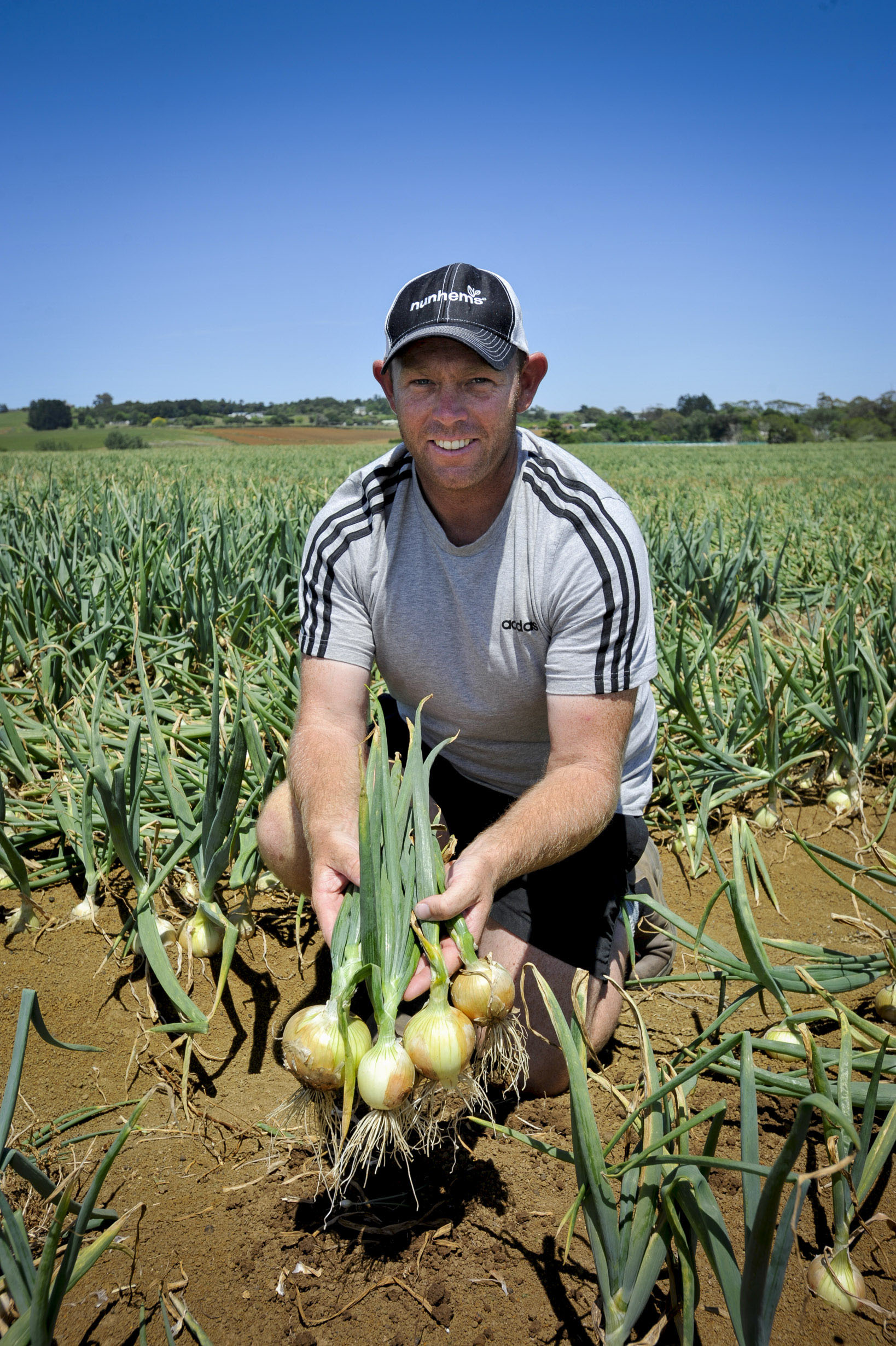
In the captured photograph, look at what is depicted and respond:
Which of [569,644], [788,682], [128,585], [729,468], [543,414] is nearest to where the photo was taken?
[569,644]

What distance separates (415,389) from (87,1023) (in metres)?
1.46

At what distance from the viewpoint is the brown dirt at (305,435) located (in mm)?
40688

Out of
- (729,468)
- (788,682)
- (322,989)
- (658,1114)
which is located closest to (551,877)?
(322,989)

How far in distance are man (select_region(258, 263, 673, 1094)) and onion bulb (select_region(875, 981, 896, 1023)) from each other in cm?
46

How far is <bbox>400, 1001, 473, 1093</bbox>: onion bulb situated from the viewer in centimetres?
113

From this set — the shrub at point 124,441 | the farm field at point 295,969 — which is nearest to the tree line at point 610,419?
→ the shrub at point 124,441

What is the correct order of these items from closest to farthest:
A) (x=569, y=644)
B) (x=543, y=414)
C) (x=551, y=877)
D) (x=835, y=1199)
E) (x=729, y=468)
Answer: (x=835, y=1199) < (x=569, y=644) < (x=551, y=877) < (x=729, y=468) < (x=543, y=414)

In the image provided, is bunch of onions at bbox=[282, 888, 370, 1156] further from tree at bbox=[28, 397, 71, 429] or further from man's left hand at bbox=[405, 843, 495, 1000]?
tree at bbox=[28, 397, 71, 429]

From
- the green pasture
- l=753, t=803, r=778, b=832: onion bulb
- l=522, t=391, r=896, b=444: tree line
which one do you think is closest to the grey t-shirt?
l=753, t=803, r=778, b=832: onion bulb

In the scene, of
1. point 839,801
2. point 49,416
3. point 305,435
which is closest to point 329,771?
point 839,801

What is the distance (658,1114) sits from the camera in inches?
40.9

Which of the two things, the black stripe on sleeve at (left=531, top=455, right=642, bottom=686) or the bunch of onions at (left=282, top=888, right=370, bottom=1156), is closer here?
the bunch of onions at (left=282, top=888, right=370, bottom=1156)

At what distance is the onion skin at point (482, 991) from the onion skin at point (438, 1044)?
6 centimetres

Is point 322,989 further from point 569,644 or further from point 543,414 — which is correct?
point 543,414
